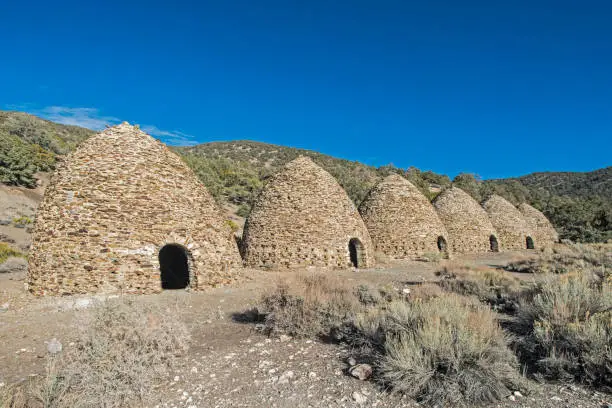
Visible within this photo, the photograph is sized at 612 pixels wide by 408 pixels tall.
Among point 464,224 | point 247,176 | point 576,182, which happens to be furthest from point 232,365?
point 576,182

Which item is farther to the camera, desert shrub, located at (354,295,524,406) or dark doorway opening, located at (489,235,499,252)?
dark doorway opening, located at (489,235,499,252)

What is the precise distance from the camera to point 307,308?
18.2ft

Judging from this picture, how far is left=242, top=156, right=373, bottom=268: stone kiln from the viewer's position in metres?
12.1

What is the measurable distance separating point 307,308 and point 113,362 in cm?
277

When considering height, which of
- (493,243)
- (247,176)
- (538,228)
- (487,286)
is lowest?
(487,286)

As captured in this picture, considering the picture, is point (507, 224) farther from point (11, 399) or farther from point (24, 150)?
point (24, 150)

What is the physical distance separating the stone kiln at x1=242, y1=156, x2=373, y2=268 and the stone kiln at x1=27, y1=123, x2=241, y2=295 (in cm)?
293

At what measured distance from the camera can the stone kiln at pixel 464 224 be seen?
19422 mm

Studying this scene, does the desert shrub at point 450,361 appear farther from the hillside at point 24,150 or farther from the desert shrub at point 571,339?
the hillside at point 24,150

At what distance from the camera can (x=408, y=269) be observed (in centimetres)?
1330

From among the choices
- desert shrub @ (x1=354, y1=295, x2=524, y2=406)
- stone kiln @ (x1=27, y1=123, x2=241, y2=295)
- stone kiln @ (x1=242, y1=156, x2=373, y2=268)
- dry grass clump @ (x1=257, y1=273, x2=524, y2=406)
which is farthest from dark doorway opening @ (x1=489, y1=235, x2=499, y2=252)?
desert shrub @ (x1=354, y1=295, x2=524, y2=406)

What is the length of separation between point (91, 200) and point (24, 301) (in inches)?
97.7

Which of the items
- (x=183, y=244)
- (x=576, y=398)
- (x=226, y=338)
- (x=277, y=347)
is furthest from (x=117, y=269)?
(x=576, y=398)

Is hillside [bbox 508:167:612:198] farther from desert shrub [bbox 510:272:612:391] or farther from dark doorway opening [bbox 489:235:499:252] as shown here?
desert shrub [bbox 510:272:612:391]
